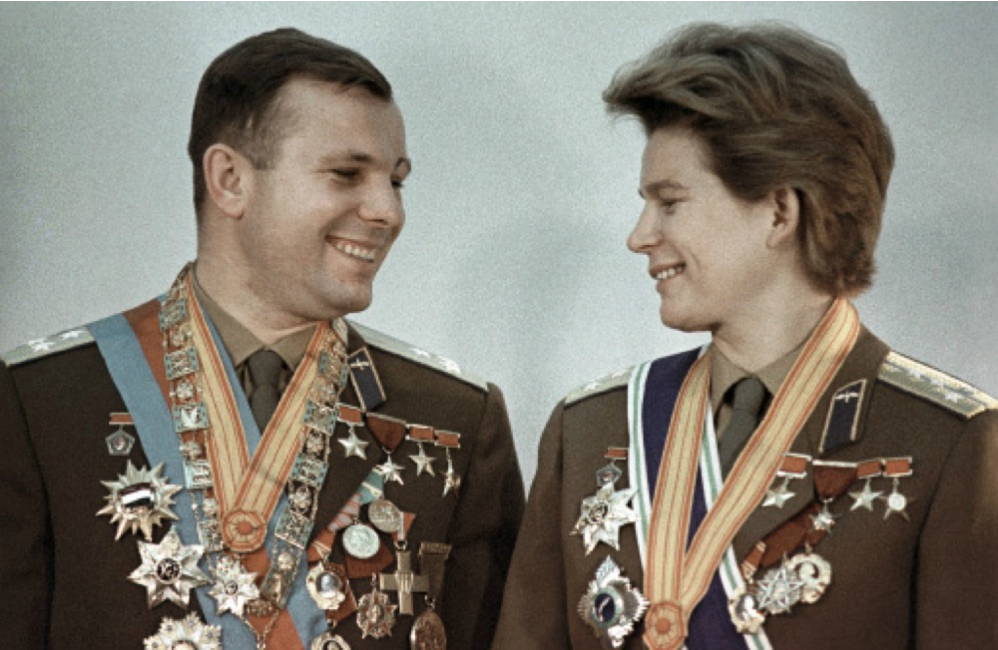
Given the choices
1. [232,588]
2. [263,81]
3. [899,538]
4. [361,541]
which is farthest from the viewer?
[263,81]

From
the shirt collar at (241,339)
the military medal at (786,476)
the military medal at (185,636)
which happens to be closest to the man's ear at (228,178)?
the shirt collar at (241,339)

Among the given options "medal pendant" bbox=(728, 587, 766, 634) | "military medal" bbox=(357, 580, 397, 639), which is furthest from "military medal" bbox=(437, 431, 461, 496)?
"medal pendant" bbox=(728, 587, 766, 634)

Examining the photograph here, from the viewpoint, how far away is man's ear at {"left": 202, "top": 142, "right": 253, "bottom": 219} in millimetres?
2855

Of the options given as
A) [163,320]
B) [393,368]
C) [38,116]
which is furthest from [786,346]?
[38,116]

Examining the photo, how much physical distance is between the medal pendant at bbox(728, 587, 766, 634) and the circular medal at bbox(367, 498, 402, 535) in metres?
0.57

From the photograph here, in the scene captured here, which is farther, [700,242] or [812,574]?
[700,242]

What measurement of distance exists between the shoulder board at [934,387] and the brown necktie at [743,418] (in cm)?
18

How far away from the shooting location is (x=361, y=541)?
2.74m

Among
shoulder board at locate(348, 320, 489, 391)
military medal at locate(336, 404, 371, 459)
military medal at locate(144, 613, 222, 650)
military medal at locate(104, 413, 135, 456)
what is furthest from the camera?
shoulder board at locate(348, 320, 489, 391)

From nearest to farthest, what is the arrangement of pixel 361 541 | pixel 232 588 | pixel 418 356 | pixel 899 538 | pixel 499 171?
1. pixel 899 538
2. pixel 232 588
3. pixel 361 541
4. pixel 418 356
5. pixel 499 171

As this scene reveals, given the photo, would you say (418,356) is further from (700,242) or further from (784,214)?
(784,214)

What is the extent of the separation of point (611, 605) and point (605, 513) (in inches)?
5.7

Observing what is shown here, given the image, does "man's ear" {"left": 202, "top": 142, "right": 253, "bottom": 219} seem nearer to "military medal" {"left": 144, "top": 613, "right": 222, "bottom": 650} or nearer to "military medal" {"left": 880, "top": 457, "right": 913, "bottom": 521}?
"military medal" {"left": 144, "top": 613, "right": 222, "bottom": 650}

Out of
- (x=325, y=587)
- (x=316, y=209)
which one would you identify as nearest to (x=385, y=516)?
(x=325, y=587)
